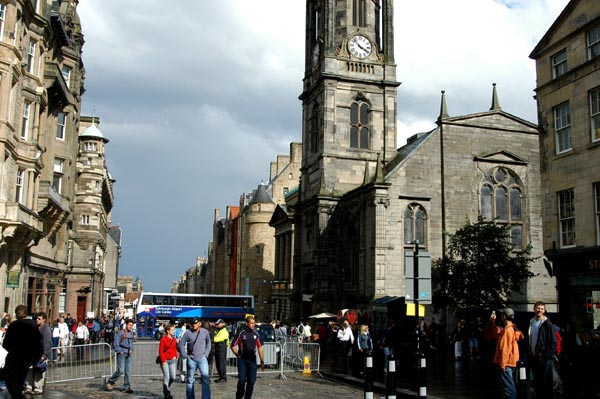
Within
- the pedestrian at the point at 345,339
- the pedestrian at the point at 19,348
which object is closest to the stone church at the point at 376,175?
the pedestrian at the point at 345,339

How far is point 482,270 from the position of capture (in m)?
31.2

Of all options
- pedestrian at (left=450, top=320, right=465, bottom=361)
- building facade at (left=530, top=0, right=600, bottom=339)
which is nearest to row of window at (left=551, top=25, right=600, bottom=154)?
building facade at (left=530, top=0, right=600, bottom=339)

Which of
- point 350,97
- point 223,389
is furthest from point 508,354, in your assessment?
point 350,97

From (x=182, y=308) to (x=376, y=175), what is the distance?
24.5m

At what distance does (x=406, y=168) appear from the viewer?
39.1 metres

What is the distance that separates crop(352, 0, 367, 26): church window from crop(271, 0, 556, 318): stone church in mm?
77

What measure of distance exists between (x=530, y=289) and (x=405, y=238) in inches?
311

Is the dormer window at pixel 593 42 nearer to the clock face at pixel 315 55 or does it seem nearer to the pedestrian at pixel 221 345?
the pedestrian at pixel 221 345

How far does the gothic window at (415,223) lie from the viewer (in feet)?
127

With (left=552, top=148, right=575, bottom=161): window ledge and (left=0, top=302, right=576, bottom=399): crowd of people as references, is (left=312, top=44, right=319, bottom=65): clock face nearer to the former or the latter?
(left=552, top=148, right=575, bottom=161): window ledge

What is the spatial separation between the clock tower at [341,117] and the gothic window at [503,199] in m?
8.89

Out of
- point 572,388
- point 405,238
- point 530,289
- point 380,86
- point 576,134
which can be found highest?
point 380,86

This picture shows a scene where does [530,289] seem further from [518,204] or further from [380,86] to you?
[380,86]

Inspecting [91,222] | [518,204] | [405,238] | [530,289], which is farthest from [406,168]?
[91,222]
